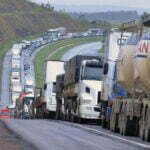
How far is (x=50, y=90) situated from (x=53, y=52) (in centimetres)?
10176

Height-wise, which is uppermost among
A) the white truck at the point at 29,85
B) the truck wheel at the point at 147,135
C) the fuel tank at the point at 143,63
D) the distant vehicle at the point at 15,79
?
the distant vehicle at the point at 15,79

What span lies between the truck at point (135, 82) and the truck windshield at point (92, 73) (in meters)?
→ 9.89

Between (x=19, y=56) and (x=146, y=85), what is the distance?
4879 inches

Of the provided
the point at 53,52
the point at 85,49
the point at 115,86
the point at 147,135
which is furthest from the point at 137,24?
the point at 53,52

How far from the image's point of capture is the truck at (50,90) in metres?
58.7

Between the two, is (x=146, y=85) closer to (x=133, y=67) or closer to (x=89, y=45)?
(x=133, y=67)

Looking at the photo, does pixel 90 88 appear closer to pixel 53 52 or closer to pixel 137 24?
pixel 137 24

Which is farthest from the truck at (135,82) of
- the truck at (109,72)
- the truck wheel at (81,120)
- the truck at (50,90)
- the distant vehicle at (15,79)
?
the distant vehicle at (15,79)

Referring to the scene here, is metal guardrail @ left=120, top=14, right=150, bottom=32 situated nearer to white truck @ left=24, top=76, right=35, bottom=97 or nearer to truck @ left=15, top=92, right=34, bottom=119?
truck @ left=15, top=92, right=34, bottom=119

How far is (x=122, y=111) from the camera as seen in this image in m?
30.8

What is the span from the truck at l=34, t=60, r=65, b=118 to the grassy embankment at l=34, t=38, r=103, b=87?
66.7 meters

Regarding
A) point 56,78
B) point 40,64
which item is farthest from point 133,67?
point 40,64

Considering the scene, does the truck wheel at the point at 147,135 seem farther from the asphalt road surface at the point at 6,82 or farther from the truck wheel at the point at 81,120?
the asphalt road surface at the point at 6,82

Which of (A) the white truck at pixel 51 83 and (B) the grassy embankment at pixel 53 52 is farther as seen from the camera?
(B) the grassy embankment at pixel 53 52
